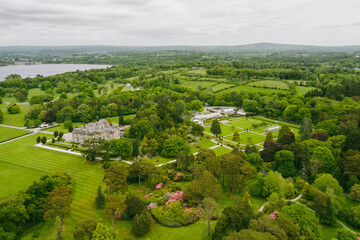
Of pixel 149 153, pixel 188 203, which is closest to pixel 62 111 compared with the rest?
pixel 149 153

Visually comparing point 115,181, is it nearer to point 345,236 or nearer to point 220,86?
point 345,236

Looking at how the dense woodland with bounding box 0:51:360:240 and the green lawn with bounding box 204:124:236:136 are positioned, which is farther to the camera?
the green lawn with bounding box 204:124:236:136

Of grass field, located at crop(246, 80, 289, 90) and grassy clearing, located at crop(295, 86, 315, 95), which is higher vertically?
grass field, located at crop(246, 80, 289, 90)

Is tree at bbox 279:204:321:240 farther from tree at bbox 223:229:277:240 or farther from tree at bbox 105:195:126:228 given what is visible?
tree at bbox 105:195:126:228

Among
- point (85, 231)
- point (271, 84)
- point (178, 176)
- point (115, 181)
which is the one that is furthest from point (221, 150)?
point (271, 84)

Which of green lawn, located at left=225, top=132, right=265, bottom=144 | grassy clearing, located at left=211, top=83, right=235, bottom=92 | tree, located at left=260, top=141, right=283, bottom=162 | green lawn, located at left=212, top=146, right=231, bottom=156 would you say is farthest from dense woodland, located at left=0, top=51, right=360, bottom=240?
grassy clearing, located at left=211, top=83, right=235, bottom=92

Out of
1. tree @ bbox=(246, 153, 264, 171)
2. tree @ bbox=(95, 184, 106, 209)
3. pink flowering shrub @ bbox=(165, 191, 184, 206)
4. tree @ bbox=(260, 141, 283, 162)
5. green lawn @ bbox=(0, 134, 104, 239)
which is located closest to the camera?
pink flowering shrub @ bbox=(165, 191, 184, 206)

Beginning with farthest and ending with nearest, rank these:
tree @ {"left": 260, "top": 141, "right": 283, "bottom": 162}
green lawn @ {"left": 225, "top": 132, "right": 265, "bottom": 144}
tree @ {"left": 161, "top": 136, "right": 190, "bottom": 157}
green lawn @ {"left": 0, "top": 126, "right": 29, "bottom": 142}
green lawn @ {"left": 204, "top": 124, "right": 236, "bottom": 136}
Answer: green lawn @ {"left": 204, "top": 124, "right": 236, "bottom": 136}
green lawn @ {"left": 0, "top": 126, "right": 29, "bottom": 142}
green lawn @ {"left": 225, "top": 132, "right": 265, "bottom": 144}
tree @ {"left": 161, "top": 136, "right": 190, "bottom": 157}
tree @ {"left": 260, "top": 141, "right": 283, "bottom": 162}
